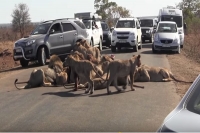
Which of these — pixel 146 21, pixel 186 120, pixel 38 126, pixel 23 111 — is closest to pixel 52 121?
pixel 38 126

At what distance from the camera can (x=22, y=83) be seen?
14266 millimetres

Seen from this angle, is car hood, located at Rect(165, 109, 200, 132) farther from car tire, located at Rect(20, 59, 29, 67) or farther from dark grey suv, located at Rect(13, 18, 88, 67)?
car tire, located at Rect(20, 59, 29, 67)

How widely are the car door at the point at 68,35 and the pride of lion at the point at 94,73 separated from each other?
20.5ft

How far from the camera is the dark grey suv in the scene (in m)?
19.5

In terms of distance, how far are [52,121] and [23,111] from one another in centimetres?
132

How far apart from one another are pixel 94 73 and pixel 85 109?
279 cm

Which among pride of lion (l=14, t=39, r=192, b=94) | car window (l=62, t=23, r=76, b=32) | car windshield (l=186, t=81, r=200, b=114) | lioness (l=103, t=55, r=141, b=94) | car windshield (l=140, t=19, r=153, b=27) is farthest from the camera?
car windshield (l=140, t=19, r=153, b=27)

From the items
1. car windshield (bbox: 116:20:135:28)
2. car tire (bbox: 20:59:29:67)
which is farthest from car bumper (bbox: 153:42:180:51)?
car tire (bbox: 20:59:29:67)

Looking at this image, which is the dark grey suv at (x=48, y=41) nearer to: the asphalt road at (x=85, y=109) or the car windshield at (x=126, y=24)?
the asphalt road at (x=85, y=109)

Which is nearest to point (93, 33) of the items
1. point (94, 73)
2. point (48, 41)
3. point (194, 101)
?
point (48, 41)

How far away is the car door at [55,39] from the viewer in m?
20.2

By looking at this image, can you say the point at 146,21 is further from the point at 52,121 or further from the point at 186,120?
the point at 186,120

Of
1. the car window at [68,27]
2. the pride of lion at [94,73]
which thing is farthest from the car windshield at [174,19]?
the pride of lion at [94,73]

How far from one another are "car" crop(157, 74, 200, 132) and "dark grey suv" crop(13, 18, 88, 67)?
50.0ft
